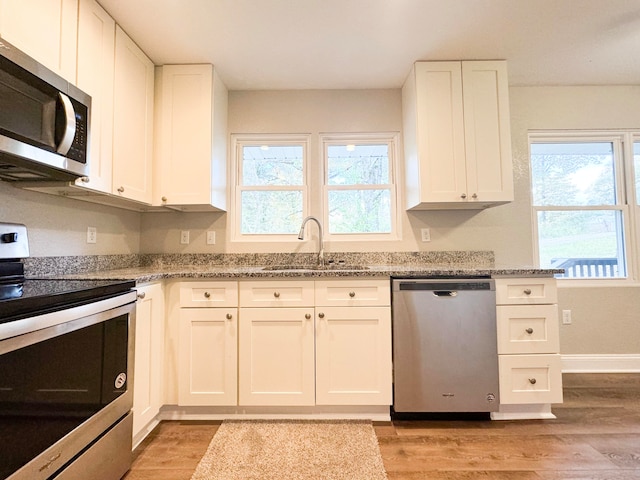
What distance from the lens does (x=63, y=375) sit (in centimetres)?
106

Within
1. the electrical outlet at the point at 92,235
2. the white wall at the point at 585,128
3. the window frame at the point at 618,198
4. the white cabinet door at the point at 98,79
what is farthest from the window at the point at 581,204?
the electrical outlet at the point at 92,235

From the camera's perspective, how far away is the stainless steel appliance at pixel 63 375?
→ 2.92 ft

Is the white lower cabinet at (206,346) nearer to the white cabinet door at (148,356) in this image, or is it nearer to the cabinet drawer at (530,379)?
the white cabinet door at (148,356)

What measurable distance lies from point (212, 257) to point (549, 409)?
261cm

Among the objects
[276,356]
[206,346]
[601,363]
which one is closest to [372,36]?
[276,356]

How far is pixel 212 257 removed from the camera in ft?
8.27

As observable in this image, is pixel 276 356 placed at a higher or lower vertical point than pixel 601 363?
higher

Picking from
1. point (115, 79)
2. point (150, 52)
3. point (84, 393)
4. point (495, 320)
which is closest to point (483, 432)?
point (495, 320)

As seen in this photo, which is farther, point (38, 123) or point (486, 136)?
point (486, 136)

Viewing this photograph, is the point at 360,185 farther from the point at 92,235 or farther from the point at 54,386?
the point at 54,386

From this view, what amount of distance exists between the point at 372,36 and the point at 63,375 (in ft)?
7.80

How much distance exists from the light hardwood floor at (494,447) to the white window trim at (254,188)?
1.38 meters

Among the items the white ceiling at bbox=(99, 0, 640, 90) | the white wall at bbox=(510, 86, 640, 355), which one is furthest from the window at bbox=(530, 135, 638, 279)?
the white ceiling at bbox=(99, 0, 640, 90)

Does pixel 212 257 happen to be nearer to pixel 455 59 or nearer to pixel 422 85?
pixel 422 85
